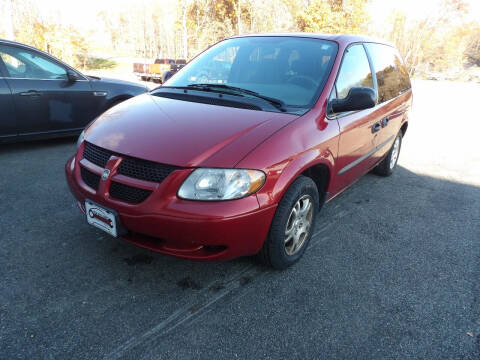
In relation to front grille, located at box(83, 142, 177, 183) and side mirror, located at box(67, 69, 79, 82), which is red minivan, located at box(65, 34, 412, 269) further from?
side mirror, located at box(67, 69, 79, 82)

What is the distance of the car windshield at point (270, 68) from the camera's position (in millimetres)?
2812

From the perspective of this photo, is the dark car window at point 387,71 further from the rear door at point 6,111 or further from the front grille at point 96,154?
the rear door at point 6,111

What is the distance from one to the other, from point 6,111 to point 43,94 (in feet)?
1.70

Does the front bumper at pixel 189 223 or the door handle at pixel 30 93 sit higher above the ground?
the door handle at pixel 30 93

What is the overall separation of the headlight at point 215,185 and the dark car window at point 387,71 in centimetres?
228

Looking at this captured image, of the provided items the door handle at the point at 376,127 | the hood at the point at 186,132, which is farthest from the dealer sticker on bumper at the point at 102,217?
the door handle at the point at 376,127

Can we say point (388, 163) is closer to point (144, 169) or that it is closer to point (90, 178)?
point (144, 169)

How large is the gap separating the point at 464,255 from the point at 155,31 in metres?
50.4

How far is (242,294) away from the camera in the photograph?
2.38 metres

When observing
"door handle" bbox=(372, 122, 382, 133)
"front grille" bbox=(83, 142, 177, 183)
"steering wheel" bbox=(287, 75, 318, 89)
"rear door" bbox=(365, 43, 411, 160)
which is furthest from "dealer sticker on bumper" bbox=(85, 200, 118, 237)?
"rear door" bbox=(365, 43, 411, 160)

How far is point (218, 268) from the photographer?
264cm

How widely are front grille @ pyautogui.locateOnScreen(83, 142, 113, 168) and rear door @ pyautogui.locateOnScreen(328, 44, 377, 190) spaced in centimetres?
166

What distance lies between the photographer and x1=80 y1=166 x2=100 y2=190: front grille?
235cm

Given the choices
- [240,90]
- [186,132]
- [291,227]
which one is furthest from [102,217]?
[240,90]
